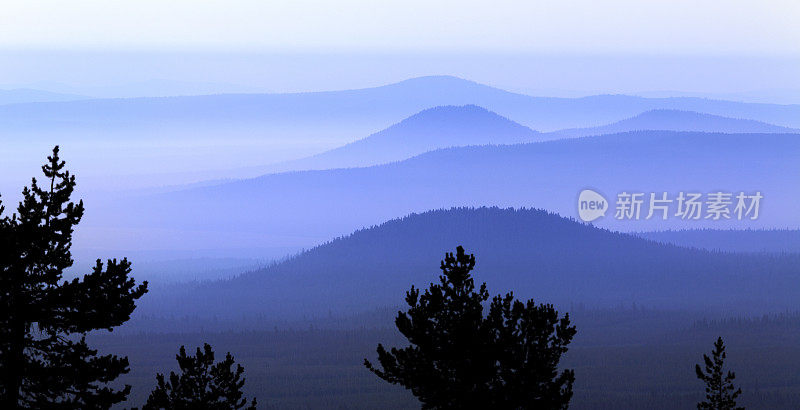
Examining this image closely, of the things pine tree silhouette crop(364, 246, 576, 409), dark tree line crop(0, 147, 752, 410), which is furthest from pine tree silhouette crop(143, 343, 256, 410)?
pine tree silhouette crop(364, 246, 576, 409)

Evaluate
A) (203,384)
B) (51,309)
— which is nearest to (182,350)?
(203,384)

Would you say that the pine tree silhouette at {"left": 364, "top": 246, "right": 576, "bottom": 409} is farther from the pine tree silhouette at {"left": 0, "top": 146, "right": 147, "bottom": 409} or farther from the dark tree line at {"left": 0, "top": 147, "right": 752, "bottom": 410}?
the pine tree silhouette at {"left": 0, "top": 146, "right": 147, "bottom": 409}

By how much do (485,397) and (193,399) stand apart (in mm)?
10109

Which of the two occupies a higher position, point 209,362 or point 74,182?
point 74,182

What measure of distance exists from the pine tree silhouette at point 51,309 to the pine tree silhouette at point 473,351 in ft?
24.7

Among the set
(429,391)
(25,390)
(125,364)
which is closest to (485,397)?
(429,391)

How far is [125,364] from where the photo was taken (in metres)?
31.8

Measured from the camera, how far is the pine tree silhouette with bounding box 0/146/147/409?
100 feet

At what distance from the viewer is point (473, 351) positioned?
35125 mm

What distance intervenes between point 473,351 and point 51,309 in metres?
11.4

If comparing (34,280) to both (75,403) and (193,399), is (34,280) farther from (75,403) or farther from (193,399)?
(193,399)

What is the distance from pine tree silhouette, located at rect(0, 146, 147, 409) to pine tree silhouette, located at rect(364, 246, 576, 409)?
297 inches

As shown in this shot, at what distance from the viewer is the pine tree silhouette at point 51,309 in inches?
1203

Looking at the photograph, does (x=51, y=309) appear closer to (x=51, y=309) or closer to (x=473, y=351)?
(x=51, y=309)
